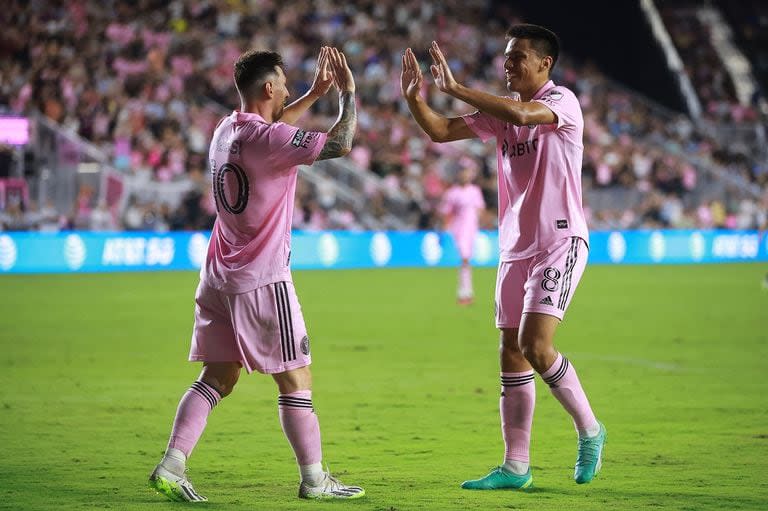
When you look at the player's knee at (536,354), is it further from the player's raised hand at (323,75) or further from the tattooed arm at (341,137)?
the player's raised hand at (323,75)

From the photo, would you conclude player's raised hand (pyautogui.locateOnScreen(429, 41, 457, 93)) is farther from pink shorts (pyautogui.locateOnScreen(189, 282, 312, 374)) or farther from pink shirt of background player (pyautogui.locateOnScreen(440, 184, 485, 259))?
pink shirt of background player (pyautogui.locateOnScreen(440, 184, 485, 259))

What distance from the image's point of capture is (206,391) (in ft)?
21.7

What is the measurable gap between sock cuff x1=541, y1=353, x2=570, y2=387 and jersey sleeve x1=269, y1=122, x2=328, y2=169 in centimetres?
169

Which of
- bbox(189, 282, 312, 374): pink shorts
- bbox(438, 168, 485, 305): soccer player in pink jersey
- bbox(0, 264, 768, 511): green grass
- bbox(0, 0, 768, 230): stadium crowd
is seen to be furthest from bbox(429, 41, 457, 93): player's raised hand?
bbox(0, 0, 768, 230): stadium crowd

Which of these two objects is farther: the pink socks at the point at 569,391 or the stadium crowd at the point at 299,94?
the stadium crowd at the point at 299,94

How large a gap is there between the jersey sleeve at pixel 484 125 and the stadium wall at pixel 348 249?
17.9 m

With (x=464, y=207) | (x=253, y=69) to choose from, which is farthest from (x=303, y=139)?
(x=464, y=207)

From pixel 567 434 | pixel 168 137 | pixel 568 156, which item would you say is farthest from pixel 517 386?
pixel 168 137

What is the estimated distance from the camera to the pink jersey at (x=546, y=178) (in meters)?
6.86

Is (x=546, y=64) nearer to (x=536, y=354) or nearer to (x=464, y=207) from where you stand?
(x=536, y=354)

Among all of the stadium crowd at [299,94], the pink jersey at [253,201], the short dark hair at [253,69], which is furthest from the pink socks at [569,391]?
the stadium crowd at [299,94]

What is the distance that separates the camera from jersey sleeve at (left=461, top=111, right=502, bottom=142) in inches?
280

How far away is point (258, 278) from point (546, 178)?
1.63 m

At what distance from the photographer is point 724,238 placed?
37.0 metres
